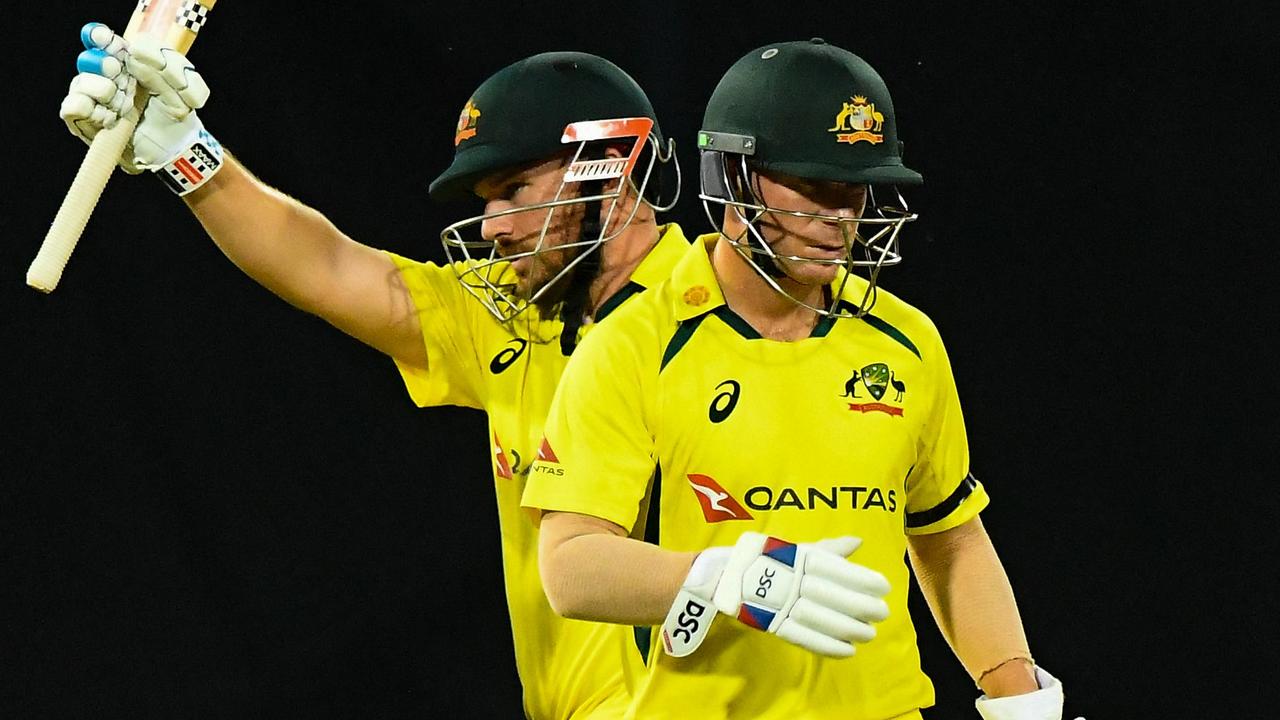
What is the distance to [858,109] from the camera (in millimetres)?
1815

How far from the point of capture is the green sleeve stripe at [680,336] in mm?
1746

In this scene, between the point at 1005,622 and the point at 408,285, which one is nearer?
the point at 1005,622

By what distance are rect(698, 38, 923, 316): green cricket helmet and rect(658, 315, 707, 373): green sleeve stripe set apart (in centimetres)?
8

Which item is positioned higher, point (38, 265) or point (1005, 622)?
point (38, 265)

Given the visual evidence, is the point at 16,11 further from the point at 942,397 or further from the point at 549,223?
the point at 942,397

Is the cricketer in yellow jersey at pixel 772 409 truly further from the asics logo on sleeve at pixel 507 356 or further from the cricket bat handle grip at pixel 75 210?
the cricket bat handle grip at pixel 75 210

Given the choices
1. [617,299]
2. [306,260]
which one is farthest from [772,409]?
[306,260]

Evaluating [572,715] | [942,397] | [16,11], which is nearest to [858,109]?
[942,397]

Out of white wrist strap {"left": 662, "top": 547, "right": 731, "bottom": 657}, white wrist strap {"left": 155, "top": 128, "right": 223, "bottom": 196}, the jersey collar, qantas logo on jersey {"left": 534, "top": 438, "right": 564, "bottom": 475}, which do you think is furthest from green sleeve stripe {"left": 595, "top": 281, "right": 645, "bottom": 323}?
white wrist strap {"left": 662, "top": 547, "right": 731, "bottom": 657}

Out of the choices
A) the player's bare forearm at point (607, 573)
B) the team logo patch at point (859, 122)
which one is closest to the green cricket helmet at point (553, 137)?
the team logo patch at point (859, 122)

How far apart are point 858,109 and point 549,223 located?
41 centimetres

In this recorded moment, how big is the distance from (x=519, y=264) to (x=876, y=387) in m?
0.49

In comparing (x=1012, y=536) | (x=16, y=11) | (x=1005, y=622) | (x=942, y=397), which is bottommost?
(x=1012, y=536)

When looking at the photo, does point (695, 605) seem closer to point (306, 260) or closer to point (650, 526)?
point (650, 526)
